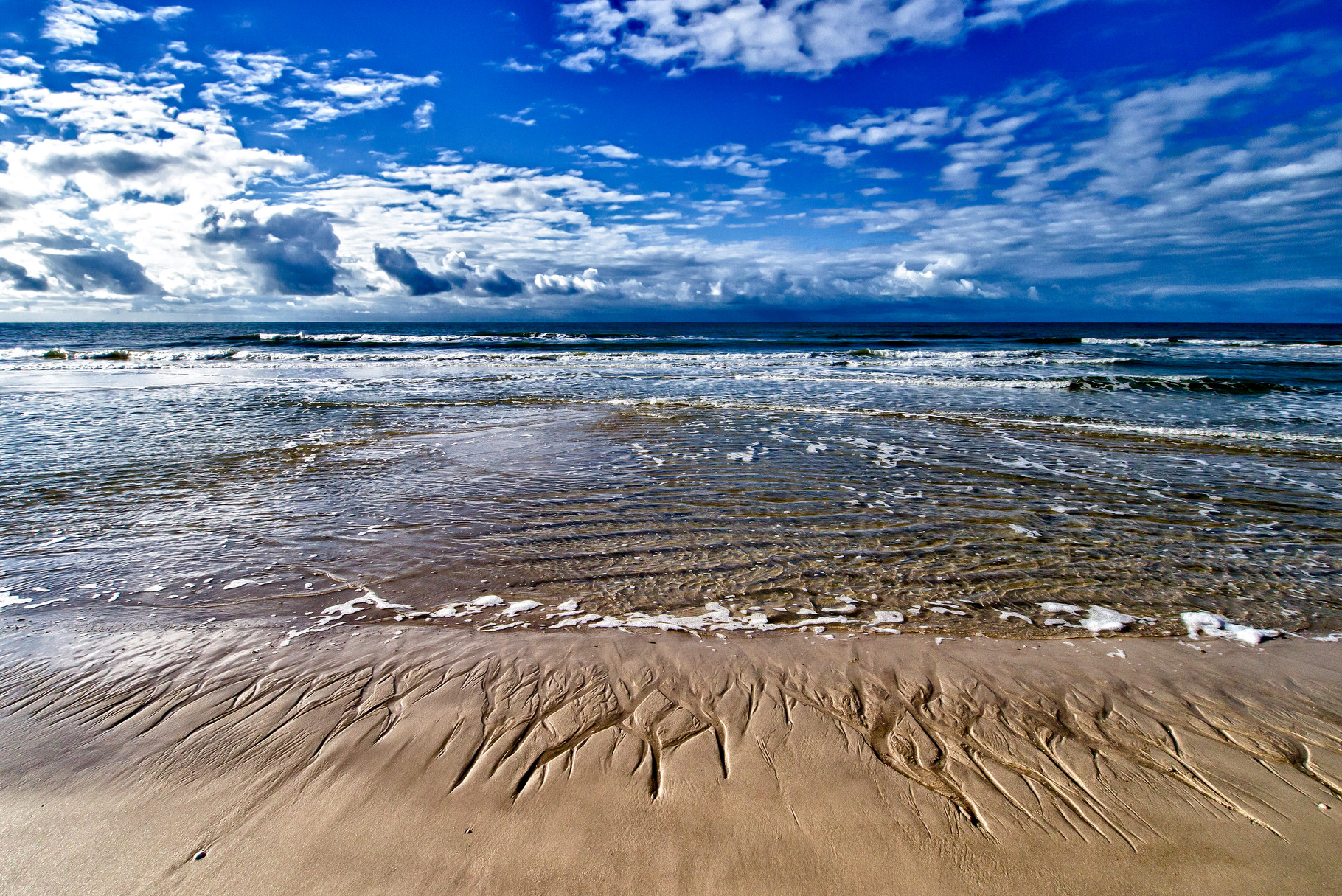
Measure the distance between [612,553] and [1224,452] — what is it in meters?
10.6

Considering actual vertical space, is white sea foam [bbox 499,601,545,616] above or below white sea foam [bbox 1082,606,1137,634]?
below

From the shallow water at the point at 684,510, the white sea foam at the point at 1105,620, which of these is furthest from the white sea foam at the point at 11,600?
the white sea foam at the point at 1105,620

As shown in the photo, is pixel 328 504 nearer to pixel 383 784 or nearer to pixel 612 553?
pixel 612 553

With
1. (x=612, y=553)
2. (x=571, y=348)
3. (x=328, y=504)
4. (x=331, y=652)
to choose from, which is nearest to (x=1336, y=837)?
(x=612, y=553)

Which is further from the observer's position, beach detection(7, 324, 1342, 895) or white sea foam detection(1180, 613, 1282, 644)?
white sea foam detection(1180, 613, 1282, 644)

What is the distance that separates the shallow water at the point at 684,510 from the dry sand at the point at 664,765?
0.52m

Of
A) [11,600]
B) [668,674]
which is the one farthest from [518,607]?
[11,600]

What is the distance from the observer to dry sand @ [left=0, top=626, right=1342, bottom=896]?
2.26m

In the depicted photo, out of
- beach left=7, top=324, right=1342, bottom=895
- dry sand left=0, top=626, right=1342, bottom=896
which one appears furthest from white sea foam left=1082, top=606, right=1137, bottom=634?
dry sand left=0, top=626, right=1342, bottom=896

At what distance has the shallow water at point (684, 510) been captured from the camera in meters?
4.46

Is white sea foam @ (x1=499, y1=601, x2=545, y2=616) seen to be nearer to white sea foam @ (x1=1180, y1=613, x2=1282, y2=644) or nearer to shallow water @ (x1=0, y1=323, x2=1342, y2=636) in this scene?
shallow water @ (x1=0, y1=323, x2=1342, y2=636)

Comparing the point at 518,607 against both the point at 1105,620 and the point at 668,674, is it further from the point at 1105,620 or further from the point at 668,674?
the point at 1105,620

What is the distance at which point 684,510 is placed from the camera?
255 inches

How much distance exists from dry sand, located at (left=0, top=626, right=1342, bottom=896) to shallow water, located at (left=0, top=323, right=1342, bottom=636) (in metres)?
0.52
